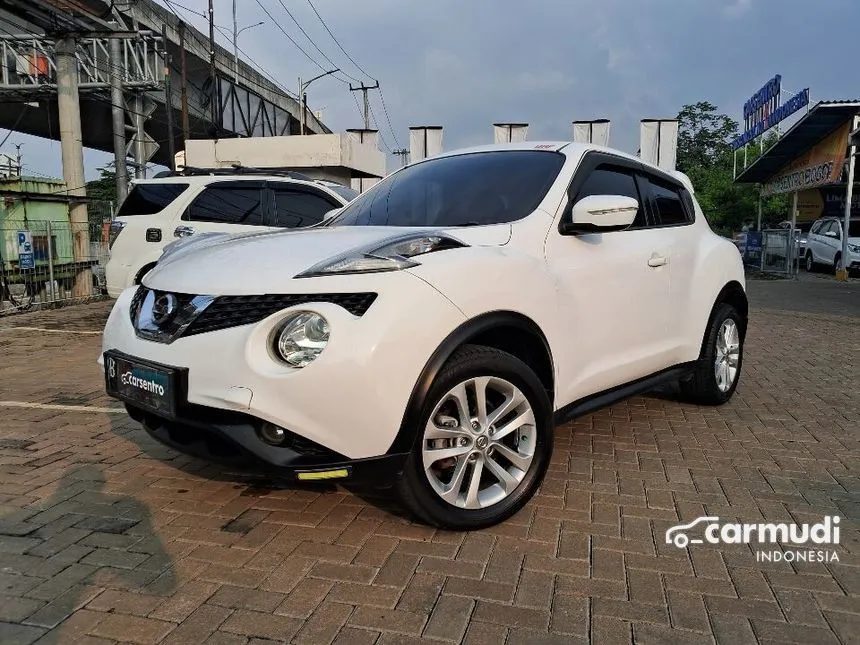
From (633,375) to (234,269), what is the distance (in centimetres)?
227

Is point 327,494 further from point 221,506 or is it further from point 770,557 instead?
point 770,557

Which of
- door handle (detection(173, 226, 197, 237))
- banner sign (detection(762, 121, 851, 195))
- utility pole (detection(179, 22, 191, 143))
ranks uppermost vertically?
utility pole (detection(179, 22, 191, 143))

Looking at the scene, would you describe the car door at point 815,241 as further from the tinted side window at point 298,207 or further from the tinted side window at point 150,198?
the tinted side window at point 150,198

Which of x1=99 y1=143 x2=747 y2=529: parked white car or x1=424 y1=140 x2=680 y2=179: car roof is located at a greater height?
x1=424 y1=140 x2=680 y2=179: car roof

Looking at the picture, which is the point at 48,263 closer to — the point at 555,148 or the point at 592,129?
the point at 555,148

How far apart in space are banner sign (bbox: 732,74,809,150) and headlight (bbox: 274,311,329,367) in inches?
1184

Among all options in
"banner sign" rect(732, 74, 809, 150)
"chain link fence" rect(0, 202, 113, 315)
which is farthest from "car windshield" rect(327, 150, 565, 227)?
"banner sign" rect(732, 74, 809, 150)

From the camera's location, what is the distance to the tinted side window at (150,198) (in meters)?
8.36

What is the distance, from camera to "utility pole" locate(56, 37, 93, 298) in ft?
43.6

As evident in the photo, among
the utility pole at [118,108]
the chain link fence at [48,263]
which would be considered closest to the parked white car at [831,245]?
the chain link fence at [48,263]

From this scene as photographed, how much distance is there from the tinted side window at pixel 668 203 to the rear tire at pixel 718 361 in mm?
710

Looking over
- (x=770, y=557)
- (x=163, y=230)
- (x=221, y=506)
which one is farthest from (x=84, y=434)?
(x=163, y=230)

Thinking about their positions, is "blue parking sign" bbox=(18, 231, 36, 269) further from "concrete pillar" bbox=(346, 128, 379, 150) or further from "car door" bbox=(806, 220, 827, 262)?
"car door" bbox=(806, 220, 827, 262)

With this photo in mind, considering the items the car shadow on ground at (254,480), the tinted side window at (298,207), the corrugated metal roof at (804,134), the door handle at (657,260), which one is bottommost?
the car shadow on ground at (254,480)
